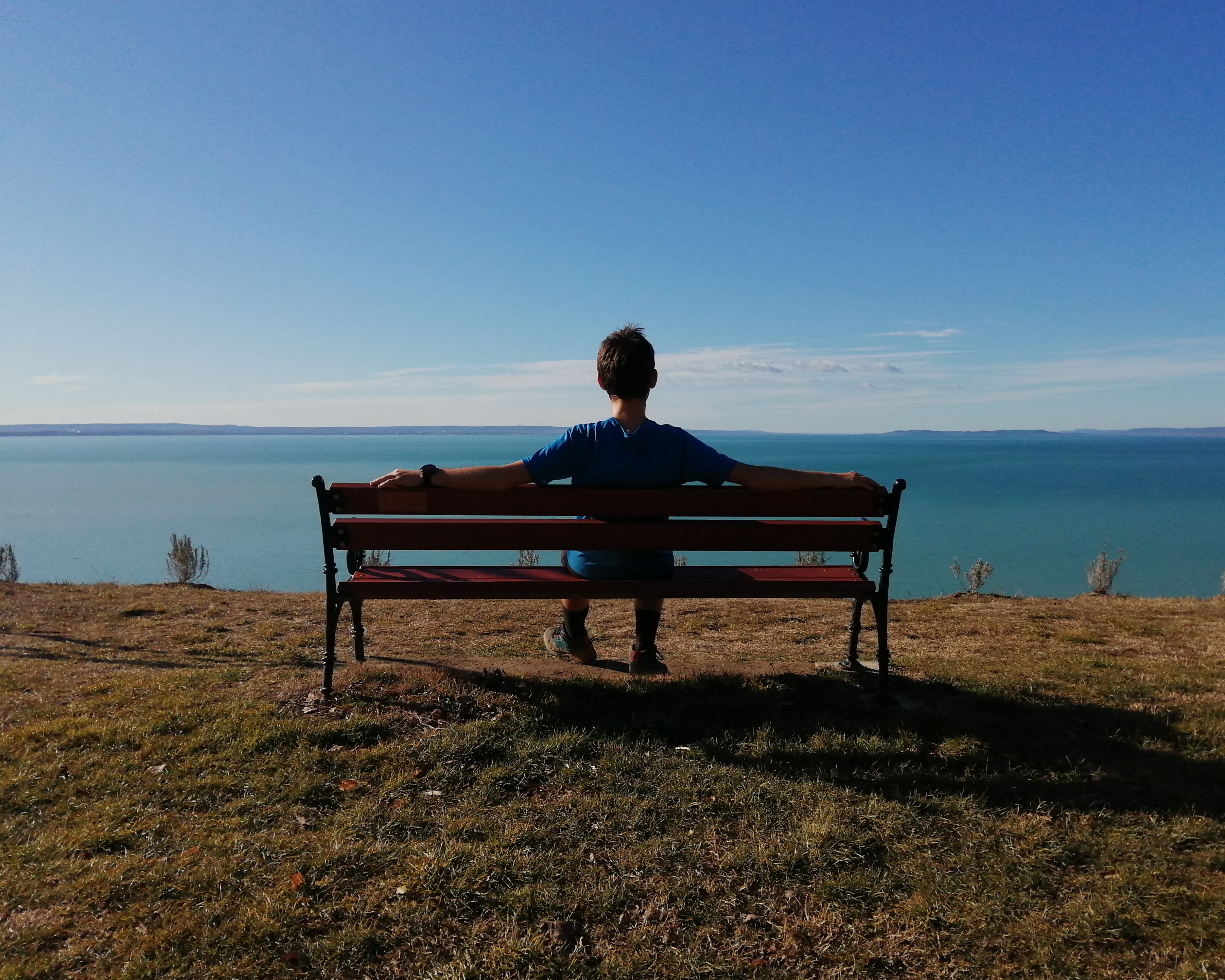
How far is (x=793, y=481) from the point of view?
424 cm

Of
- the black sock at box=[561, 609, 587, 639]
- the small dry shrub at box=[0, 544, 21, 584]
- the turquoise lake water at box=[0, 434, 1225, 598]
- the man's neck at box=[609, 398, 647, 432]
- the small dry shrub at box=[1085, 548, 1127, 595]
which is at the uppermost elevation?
the man's neck at box=[609, 398, 647, 432]

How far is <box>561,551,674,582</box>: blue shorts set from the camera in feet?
14.8

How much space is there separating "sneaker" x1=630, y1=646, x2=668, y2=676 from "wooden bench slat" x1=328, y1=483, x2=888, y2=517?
104 centimetres

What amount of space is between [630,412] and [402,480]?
4.27ft

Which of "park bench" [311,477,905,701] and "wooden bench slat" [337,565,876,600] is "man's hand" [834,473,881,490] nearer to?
"park bench" [311,477,905,701]

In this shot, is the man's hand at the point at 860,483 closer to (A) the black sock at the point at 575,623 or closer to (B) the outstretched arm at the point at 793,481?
(B) the outstretched arm at the point at 793,481

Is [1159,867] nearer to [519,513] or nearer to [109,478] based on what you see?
[519,513]

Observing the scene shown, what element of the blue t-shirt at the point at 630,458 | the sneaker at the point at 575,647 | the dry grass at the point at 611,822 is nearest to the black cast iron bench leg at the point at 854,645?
the dry grass at the point at 611,822

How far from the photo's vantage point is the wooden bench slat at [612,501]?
164 inches

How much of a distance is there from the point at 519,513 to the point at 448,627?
11.1ft

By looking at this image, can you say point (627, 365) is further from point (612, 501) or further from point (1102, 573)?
point (1102, 573)

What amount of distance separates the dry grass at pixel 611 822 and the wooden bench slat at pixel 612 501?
41.6 inches

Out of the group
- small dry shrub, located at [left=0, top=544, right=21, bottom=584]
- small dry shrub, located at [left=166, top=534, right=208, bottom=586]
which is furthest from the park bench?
small dry shrub, located at [left=0, top=544, right=21, bottom=584]

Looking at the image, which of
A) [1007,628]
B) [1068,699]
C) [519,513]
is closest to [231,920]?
[519,513]
